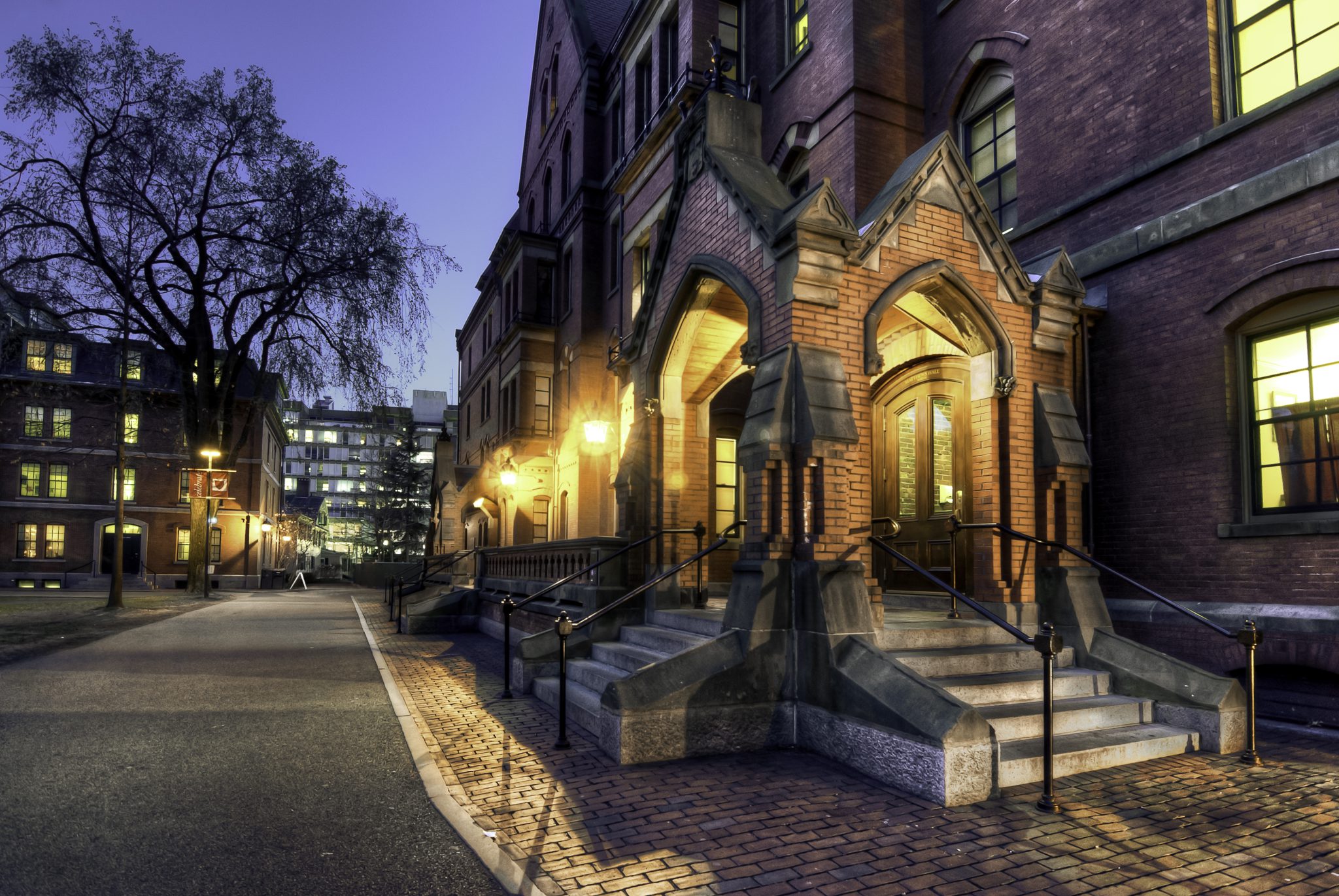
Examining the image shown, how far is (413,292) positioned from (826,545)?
21.2 m

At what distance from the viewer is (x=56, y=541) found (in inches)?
1670

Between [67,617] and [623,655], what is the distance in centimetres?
1686

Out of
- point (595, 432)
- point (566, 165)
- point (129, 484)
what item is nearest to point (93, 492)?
point (129, 484)

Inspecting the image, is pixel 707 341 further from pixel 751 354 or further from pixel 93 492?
pixel 93 492

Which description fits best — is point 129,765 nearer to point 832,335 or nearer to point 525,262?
point 832,335

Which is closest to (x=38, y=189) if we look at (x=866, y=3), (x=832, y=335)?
(x=866, y=3)

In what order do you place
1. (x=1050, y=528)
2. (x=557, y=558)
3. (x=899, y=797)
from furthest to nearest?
1. (x=557, y=558)
2. (x=1050, y=528)
3. (x=899, y=797)

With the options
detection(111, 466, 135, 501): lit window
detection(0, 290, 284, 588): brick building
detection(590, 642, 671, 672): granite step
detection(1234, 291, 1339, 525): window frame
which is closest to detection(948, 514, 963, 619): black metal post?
detection(1234, 291, 1339, 525): window frame

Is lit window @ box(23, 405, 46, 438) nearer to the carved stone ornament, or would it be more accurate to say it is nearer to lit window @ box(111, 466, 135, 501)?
lit window @ box(111, 466, 135, 501)

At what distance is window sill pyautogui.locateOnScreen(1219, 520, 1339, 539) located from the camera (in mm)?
7289

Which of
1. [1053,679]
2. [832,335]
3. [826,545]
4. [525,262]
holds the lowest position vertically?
[1053,679]

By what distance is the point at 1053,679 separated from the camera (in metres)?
7.13

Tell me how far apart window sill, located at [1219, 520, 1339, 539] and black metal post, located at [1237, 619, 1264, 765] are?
1596 millimetres

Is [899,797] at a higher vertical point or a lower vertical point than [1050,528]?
lower
